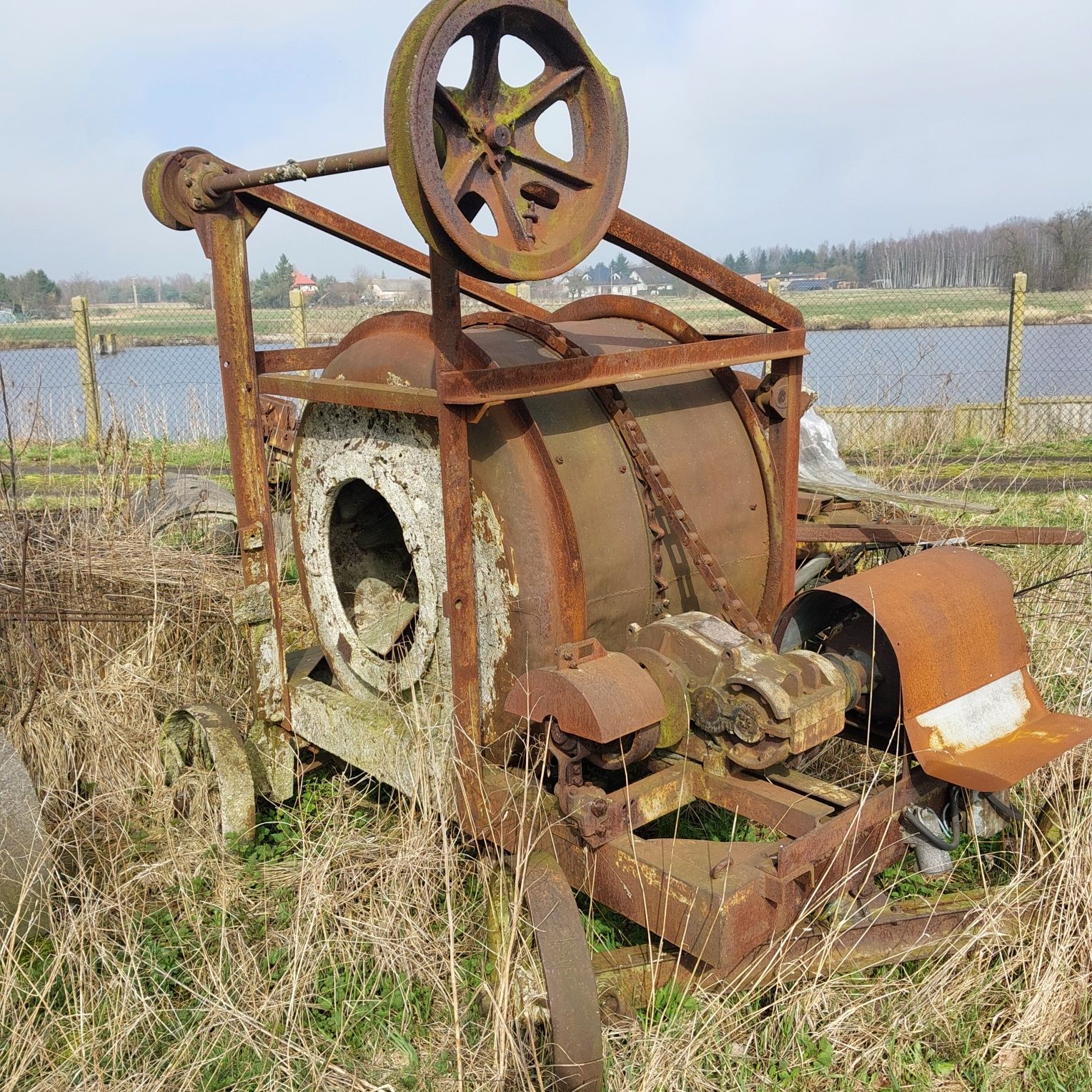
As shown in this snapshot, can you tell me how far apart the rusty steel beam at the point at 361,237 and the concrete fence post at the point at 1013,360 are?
348 inches

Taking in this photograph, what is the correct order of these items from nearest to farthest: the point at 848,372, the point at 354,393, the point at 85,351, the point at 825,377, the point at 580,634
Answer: the point at 580,634 < the point at 354,393 < the point at 85,351 < the point at 848,372 < the point at 825,377

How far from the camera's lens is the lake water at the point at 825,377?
8.15 metres

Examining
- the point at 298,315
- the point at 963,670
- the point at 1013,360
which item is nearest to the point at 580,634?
the point at 963,670

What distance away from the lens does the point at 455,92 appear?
225 cm

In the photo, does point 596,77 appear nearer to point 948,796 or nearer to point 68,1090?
point 948,796

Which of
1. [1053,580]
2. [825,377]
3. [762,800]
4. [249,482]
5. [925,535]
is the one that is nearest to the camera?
[762,800]

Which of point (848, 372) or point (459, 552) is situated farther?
point (848, 372)

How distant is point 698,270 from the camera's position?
309 centimetres

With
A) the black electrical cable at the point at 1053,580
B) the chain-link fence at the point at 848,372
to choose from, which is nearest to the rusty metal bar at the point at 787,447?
the black electrical cable at the point at 1053,580

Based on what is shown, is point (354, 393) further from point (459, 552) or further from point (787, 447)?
point (787, 447)

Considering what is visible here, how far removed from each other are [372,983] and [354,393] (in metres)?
1.70

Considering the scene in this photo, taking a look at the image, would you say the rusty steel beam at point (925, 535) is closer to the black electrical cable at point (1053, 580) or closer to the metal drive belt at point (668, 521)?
the black electrical cable at point (1053, 580)

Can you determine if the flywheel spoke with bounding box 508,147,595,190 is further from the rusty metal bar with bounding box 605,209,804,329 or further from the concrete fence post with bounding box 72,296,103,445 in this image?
the concrete fence post with bounding box 72,296,103,445

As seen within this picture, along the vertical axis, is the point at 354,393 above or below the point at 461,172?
below
